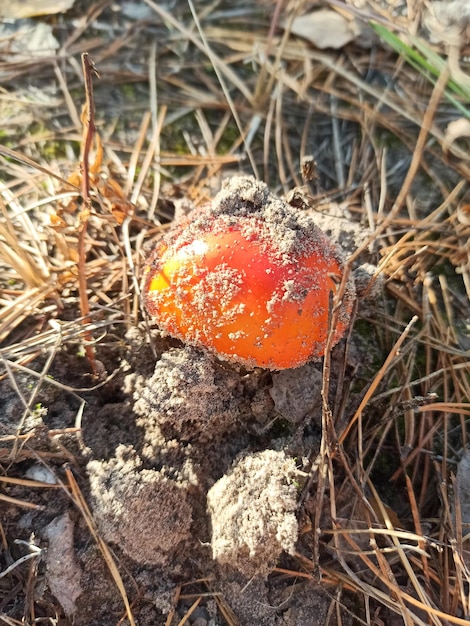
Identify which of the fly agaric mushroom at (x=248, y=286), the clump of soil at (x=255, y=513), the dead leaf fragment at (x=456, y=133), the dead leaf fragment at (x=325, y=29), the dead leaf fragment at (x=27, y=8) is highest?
the dead leaf fragment at (x=27, y=8)

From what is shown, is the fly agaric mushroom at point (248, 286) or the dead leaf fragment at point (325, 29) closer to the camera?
the fly agaric mushroom at point (248, 286)

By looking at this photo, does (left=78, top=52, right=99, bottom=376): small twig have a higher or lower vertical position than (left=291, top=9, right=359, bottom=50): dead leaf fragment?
lower

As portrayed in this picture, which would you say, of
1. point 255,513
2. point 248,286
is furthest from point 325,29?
point 255,513

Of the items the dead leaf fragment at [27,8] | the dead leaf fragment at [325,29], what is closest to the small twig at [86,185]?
the dead leaf fragment at [27,8]

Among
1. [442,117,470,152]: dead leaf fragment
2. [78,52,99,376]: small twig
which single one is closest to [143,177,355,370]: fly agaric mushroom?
[78,52,99,376]: small twig

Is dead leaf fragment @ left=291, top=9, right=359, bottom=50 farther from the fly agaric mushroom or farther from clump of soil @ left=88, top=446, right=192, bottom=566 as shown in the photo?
clump of soil @ left=88, top=446, right=192, bottom=566

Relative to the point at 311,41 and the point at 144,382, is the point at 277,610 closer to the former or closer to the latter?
the point at 144,382

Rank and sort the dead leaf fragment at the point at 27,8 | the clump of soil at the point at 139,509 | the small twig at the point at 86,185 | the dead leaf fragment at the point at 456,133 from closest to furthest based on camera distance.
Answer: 1. the small twig at the point at 86,185
2. the clump of soil at the point at 139,509
3. the dead leaf fragment at the point at 456,133
4. the dead leaf fragment at the point at 27,8

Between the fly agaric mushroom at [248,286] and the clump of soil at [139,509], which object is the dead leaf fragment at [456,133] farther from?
the clump of soil at [139,509]

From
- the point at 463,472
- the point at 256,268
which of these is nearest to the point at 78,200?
the point at 256,268
